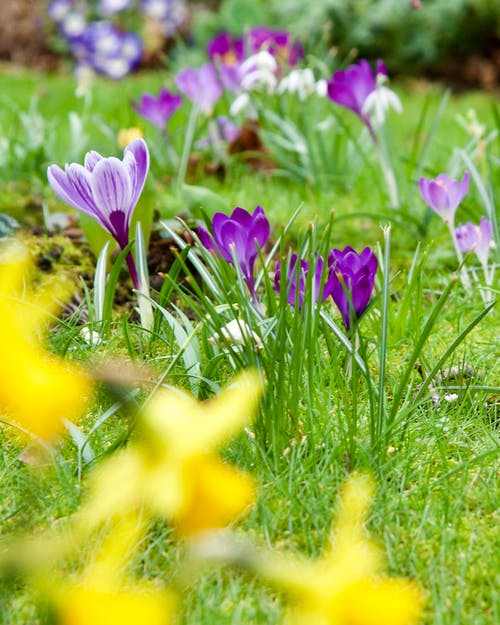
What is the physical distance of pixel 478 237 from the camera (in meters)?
1.89

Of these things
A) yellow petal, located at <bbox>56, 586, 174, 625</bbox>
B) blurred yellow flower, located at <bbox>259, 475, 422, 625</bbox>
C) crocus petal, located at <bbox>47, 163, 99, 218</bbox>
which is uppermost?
blurred yellow flower, located at <bbox>259, 475, 422, 625</bbox>

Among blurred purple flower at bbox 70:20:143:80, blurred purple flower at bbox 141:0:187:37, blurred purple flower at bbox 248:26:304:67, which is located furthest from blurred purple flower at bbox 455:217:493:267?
blurred purple flower at bbox 141:0:187:37

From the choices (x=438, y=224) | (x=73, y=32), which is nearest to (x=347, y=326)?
(x=438, y=224)

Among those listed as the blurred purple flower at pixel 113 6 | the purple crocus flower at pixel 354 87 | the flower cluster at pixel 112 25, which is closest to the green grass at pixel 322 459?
the purple crocus flower at pixel 354 87

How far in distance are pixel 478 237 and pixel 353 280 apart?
598 mm

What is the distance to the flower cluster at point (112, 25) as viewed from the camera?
21.7 ft

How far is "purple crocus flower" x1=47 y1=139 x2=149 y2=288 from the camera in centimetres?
146

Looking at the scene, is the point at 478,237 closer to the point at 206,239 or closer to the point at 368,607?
the point at 206,239

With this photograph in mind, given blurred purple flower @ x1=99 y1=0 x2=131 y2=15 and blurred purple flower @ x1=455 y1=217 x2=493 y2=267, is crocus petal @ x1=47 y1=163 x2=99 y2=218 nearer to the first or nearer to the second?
blurred purple flower @ x1=455 y1=217 x2=493 y2=267

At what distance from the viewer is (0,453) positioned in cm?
134

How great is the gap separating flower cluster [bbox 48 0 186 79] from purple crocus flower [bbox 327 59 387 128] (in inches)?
178

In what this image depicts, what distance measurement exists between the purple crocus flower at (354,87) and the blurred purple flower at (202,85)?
29.7 inches

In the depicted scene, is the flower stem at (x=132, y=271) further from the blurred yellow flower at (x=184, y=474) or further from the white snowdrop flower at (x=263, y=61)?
the white snowdrop flower at (x=263, y=61)

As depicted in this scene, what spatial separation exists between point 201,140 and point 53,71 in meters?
4.59
